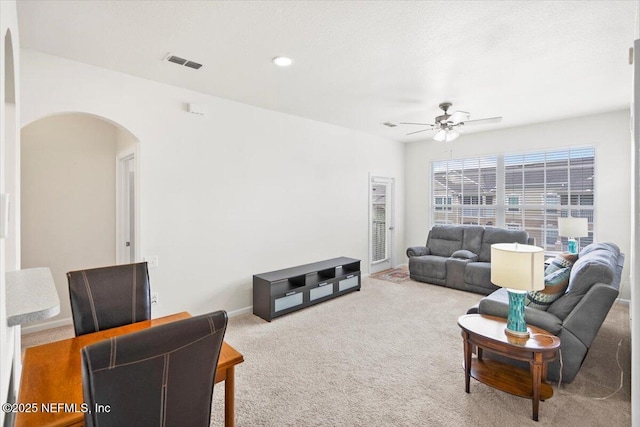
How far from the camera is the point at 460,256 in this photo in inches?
218

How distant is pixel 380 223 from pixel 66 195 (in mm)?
5204

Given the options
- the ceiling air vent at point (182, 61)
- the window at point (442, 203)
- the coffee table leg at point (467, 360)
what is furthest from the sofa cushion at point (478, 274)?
the ceiling air vent at point (182, 61)

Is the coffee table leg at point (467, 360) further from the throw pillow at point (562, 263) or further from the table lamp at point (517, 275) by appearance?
the throw pillow at point (562, 263)

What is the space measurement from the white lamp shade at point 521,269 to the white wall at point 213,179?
3.06m

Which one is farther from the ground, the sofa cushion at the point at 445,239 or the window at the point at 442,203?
the window at the point at 442,203

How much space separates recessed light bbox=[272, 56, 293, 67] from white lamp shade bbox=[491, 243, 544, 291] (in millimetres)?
2437

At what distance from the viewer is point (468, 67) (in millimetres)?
3117

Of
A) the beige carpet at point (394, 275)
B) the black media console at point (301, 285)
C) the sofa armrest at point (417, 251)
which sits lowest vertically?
the beige carpet at point (394, 275)

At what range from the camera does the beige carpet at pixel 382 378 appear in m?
2.20

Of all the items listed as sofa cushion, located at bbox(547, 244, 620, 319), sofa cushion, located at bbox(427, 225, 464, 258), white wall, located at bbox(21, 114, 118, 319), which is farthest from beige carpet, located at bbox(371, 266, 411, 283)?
white wall, located at bbox(21, 114, 118, 319)

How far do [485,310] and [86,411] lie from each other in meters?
2.91

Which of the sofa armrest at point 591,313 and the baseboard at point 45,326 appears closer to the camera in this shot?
the sofa armrest at point 591,313

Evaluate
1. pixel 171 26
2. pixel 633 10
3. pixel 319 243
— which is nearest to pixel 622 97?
pixel 633 10

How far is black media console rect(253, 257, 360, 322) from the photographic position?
13.2 ft
